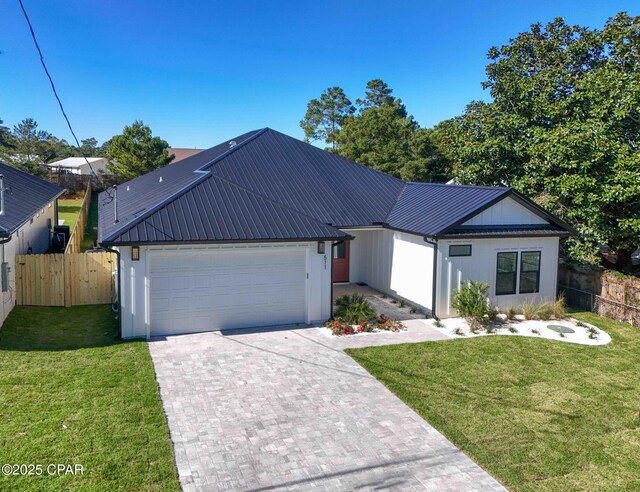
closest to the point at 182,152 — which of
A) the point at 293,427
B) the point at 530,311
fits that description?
the point at 530,311

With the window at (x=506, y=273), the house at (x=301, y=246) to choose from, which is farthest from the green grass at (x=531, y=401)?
the house at (x=301, y=246)

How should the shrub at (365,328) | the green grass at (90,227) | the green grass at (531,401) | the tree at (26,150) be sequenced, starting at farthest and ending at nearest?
1. the tree at (26,150)
2. the green grass at (90,227)
3. the shrub at (365,328)
4. the green grass at (531,401)

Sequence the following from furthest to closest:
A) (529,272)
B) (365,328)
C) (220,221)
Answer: (529,272)
(365,328)
(220,221)

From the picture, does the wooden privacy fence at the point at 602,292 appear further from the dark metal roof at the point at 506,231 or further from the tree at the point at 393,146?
the tree at the point at 393,146

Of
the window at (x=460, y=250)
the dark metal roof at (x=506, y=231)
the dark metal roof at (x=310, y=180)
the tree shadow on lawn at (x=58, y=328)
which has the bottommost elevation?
the tree shadow on lawn at (x=58, y=328)

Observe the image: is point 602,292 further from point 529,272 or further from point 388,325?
point 388,325

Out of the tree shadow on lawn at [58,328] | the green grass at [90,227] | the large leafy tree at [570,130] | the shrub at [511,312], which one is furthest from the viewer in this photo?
the green grass at [90,227]

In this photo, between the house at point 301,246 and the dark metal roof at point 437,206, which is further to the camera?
the dark metal roof at point 437,206
